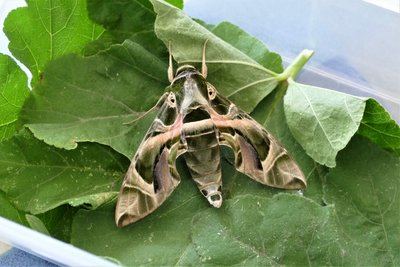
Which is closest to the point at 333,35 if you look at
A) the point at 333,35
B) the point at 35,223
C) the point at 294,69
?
the point at 333,35

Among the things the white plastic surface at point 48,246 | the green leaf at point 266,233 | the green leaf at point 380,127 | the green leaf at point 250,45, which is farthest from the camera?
the green leaf at point 250,45

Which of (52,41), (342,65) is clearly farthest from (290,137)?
(52,41)

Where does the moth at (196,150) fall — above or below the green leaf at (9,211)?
above

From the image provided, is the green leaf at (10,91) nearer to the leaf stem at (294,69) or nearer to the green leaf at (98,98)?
the green leaf at (98,98)

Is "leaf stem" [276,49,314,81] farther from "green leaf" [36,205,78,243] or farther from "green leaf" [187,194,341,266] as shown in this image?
"green leaf" [36,205,78,243]

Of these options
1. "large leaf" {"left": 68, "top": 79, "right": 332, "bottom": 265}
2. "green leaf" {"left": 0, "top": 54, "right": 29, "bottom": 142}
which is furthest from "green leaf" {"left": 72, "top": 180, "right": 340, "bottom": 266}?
"green leaf" {"left": 0, "top": 54, "right": 29, "bottom": 142}

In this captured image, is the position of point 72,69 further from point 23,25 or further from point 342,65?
point 342,65

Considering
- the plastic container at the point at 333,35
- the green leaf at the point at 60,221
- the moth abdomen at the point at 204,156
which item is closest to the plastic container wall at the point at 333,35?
the plastic container at the point at 333,35
